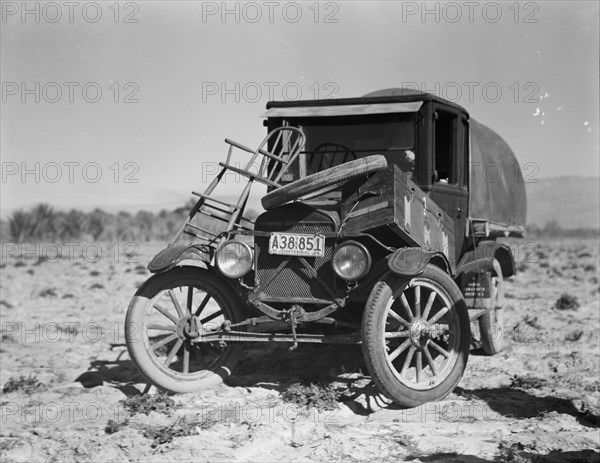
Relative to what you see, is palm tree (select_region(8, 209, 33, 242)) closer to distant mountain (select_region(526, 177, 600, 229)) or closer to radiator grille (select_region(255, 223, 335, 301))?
radiator grille (select_region(255, 223, 335, 301))

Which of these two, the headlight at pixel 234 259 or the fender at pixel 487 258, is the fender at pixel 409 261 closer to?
the headlight at pixel 234 259

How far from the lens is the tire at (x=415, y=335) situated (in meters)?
5.21

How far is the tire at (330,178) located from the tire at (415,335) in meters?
0.91

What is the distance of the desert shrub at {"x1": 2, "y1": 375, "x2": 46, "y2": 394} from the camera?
620 cm

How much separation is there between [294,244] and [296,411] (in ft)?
4.59

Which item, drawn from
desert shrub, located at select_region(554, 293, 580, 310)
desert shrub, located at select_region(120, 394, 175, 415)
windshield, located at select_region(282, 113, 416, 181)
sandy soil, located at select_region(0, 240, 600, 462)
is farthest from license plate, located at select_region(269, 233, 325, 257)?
desert shrub, located at select_region(554, 293, 580, 310)

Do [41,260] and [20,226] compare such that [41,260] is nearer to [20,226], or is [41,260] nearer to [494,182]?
[20,226]

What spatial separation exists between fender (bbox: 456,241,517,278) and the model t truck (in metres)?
0.04

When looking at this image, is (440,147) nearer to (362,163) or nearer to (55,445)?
(362,163)

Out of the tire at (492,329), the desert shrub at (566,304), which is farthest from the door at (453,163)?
the desert shrub at (566,304)

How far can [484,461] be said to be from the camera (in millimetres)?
4070

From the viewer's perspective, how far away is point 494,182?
8875 millimetres

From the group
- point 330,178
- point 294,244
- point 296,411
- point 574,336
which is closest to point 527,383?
point 296,411

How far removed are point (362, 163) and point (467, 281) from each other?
2736mm
